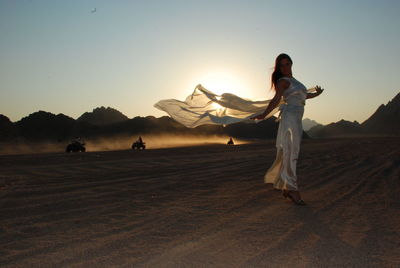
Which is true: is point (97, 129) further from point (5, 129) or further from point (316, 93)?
point (316, 93)

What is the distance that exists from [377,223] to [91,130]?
125 m

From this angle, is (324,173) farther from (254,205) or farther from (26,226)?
(26,226)

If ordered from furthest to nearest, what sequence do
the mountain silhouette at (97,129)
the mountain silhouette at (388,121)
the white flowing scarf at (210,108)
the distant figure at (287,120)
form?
the mountain silhouette at (388,121) → the mountain silhouette at (97,129) → the white flowing scarf at (210,108) → the distant figure at (287,120)

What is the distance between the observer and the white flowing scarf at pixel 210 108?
29.9ft

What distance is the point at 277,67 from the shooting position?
6.95 metres

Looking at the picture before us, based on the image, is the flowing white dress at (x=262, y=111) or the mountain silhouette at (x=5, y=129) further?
the mountain silhouette at (x=5, y=129)

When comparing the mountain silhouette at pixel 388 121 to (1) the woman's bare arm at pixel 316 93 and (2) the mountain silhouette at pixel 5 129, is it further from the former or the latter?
(1) the woman's bare arm at pixel 316 93

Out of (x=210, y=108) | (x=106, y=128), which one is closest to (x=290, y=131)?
(x=210, y=108)

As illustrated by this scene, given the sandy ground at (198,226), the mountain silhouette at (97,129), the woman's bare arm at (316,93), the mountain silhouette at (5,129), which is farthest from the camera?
the mountain silhouette at (97,129)

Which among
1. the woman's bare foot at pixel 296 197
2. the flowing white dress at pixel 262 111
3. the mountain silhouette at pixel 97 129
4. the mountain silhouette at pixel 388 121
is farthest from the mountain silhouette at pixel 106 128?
the woman's bare foot at pixel 296 197

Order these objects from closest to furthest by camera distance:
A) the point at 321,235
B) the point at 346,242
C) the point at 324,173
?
the point at 346,242, the point at 321,235, the point at 324,173

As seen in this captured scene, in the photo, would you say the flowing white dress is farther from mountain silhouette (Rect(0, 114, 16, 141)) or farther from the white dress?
mountain silhouette (Rect(0, 114, 16, 141))

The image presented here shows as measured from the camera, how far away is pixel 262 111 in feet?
29.8

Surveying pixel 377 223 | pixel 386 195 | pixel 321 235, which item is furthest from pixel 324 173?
pixel 321 235
